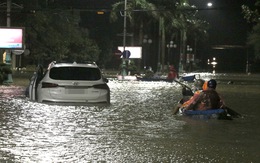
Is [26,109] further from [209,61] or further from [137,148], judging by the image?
[209,61]

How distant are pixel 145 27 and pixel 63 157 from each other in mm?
56785

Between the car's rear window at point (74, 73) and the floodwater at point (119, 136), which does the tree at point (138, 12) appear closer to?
the car's rear window at point (74, 73)

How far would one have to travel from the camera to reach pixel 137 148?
386 inches

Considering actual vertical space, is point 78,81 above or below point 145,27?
below

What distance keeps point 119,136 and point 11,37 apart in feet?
93.2

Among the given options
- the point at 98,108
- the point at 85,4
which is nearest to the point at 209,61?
the point at 85,4

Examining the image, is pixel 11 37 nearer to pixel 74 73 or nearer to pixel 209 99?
pixel 74 73

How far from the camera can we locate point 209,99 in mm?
14703

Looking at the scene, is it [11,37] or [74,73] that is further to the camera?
[11,37]

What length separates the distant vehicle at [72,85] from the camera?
661 inches

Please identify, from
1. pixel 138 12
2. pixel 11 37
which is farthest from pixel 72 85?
pixel 138 12

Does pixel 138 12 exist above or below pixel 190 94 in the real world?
above

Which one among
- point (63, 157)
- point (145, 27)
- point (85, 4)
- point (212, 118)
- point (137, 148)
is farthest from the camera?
point (85, 4)

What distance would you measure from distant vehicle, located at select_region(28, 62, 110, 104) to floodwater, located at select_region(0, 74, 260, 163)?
317mm
